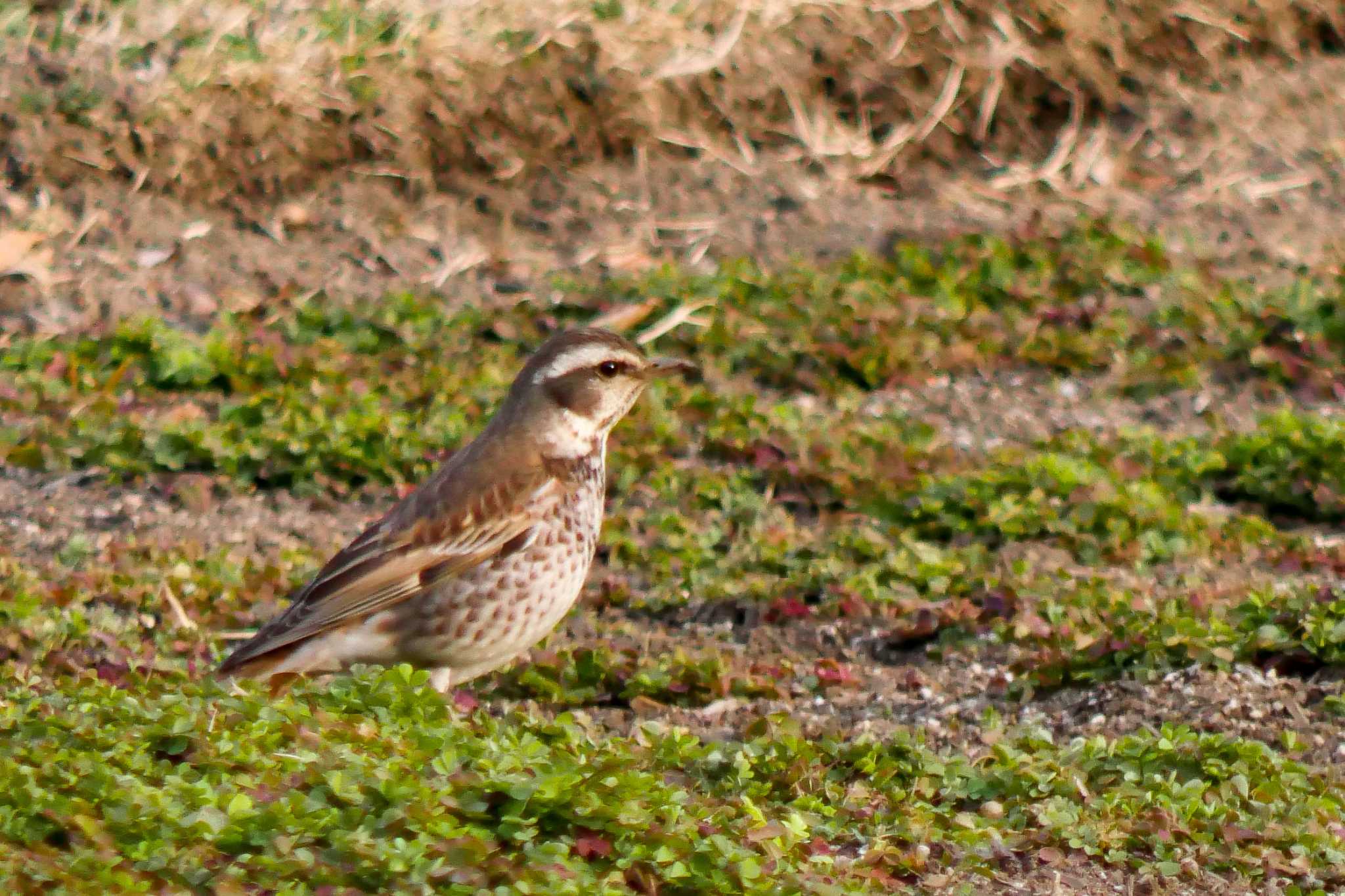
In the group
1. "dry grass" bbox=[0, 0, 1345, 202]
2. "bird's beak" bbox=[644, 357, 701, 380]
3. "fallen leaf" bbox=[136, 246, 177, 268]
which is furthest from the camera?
"dry grass" bbox=[0, 0, 1345, 202]

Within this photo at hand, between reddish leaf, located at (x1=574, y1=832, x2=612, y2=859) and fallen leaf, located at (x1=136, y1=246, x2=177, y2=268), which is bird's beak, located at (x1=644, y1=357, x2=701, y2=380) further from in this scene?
fallen leaf, located at (x1=136, y1=246, x2=177, y2=268)

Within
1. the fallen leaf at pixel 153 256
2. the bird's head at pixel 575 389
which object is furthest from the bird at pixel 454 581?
the fallen leaf at pixel 153 256

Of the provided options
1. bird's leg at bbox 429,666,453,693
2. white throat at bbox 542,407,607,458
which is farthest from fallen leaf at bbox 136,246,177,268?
bird's leg at bbox 429,666,453,693

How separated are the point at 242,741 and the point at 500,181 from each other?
25.4 feet

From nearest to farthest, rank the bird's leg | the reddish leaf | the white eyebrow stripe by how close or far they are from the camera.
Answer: the reddish leaf < the bird's leg < the white eyebrow stripe

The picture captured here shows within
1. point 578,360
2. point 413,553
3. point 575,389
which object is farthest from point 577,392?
point 413,553

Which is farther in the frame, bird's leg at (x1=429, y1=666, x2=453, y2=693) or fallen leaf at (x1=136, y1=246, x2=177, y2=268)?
fallen leaf at (x1=136, y1=246, x2=177, y2=268)

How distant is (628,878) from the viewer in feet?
15.9

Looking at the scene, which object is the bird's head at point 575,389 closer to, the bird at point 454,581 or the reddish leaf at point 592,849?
the bird at point 454,581

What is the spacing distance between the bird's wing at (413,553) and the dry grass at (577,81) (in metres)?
5.50

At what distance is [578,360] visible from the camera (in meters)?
7.23

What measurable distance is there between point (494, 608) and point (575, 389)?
96cm

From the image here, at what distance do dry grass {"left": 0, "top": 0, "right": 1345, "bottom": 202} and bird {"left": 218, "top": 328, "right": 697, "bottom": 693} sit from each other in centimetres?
538

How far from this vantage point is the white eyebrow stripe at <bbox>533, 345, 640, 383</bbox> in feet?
23.5
